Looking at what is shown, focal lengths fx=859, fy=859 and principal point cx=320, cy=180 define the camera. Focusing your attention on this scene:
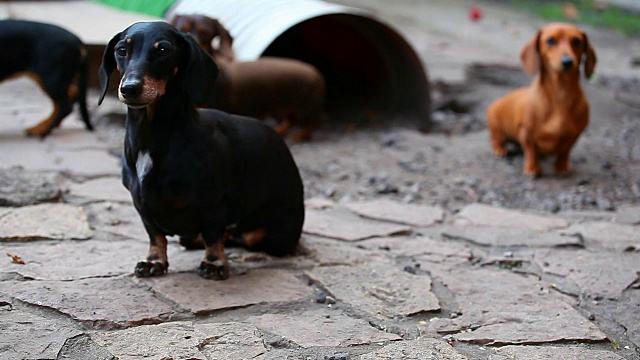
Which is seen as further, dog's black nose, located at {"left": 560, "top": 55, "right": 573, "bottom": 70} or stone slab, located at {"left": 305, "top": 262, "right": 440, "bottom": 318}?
dog's black nose, located at {"left": 560, "top": 55, "right": 573, "bottom": 70}

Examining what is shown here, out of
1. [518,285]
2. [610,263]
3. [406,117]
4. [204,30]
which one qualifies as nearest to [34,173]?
[204,30]

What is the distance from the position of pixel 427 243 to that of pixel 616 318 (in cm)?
101

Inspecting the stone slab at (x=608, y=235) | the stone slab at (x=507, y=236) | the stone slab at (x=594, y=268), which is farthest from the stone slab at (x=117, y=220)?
the stone slab at (x=608, y=235)

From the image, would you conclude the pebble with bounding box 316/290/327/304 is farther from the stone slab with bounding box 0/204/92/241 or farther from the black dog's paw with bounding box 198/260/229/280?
the stone slab with bounding box 0/204/92/241

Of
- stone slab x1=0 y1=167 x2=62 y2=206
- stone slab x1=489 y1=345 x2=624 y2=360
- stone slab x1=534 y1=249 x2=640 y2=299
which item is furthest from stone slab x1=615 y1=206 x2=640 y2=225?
stone slab x1=0 y1=167 x2=62 y2=206

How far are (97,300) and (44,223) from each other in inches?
34.8

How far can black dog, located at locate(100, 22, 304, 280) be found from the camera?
2781 millimetres

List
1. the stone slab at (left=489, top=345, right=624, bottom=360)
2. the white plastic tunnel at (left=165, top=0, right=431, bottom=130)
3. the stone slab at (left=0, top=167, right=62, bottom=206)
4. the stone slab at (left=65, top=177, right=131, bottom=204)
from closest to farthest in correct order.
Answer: the stone slab at (left=489, top=345, right=624, bottom=360) < the stone slab at (left=0, top=167, right=62, bottom=206) < the stone slab at (left=65, top=177, right=131, bottom=204) < the white plastic tunnel at (left=165, top=0, right=431, bottom=130)

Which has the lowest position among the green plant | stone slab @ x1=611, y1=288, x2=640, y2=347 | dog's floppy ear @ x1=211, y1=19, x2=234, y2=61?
stone slab @ x1=611, y1=288, x2=640, y2=347

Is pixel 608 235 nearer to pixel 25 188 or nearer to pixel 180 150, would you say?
pixel 180 150

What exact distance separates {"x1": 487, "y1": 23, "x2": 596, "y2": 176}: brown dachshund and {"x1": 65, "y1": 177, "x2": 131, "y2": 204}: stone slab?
2.49 m

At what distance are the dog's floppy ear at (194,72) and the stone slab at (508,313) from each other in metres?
1.12

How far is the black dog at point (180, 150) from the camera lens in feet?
9.12

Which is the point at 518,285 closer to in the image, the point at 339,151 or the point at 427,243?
the point at 427,243
